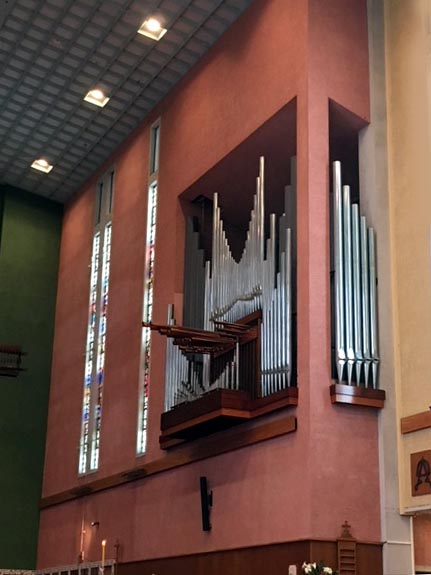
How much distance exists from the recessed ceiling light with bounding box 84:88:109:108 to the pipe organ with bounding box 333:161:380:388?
6.84 m

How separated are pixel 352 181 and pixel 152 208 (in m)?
4.28

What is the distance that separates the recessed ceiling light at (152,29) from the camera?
50.7 feet

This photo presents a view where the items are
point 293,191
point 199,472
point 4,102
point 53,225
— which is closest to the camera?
point 293,191

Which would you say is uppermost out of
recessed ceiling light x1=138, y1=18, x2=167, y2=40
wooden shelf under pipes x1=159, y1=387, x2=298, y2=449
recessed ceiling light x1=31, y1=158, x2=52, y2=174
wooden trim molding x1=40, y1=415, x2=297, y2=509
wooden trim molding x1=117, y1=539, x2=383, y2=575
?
recessed ceiling light x1=138, y1=18, x2=167, y2=40

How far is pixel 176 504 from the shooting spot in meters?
14.1

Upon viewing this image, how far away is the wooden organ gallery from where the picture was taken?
11.3m

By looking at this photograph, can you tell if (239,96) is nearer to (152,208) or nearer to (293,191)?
(293,191)

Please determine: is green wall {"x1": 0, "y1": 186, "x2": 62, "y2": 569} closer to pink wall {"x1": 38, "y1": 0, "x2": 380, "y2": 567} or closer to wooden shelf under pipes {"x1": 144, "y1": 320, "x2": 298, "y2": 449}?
pink wall {"x1": 38, "y1": 0, "x2": 380, "y2": 567}

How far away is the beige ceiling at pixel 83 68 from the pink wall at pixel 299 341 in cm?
43

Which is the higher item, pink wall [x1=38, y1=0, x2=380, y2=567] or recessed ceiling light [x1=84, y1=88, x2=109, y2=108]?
recessed ceiling light [x1=84, y1=88, x2=109, y2=108]

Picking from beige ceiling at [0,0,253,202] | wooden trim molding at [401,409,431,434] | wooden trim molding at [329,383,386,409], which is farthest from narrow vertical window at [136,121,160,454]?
wooden trim molding at [401,409,431,434]

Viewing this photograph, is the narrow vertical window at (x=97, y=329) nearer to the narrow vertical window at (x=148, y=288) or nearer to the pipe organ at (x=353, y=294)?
the narrow vertical window at (x=148, y=288)

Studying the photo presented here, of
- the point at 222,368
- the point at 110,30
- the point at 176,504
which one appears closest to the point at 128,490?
the point at 176,504

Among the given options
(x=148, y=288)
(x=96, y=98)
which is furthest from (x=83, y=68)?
(x=148, y=288)
